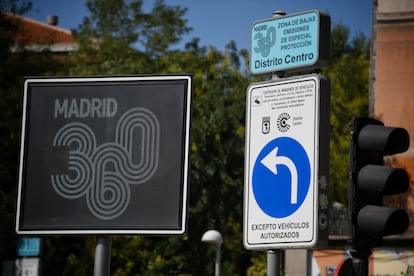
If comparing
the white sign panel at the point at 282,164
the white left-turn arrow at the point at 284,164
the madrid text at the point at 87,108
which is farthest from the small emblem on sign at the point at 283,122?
the madrid text at the point at 87,108

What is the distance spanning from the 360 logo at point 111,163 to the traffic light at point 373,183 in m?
1.43

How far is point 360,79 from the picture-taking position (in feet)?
157

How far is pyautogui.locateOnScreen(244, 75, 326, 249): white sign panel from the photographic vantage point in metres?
7.39

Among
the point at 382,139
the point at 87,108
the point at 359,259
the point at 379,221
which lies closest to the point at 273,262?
the point at 359,259

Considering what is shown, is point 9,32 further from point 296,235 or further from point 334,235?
point 296,235

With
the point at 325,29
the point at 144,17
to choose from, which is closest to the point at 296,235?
the point at 325,29

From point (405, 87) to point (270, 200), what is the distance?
2384 cm

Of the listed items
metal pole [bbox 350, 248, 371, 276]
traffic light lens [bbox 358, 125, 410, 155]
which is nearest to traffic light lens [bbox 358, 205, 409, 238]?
metal pole [bbox 350, 248, 371, 276]

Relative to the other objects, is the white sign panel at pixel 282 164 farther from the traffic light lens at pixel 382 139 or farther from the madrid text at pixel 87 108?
the madrid text at pixel 87 108

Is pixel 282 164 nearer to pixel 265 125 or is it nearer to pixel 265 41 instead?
pixel 265 125

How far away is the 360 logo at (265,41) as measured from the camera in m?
7.96

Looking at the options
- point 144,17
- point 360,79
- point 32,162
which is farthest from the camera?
point 360,79

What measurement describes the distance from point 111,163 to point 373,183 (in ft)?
6.26

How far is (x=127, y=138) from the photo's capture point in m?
8.35
